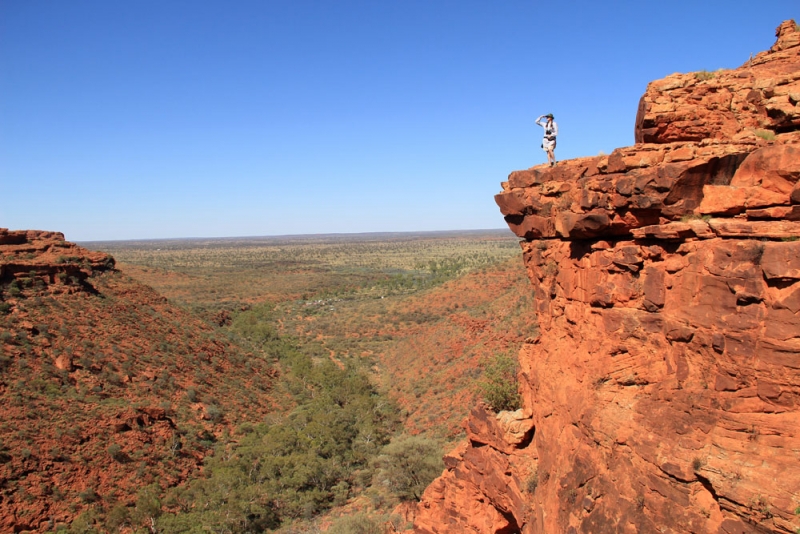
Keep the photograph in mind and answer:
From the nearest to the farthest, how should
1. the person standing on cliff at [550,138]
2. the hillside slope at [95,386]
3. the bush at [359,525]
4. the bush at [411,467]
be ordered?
1. the person standing on cliff at [550,138]
2. the bush at [359,525]
3. the hillside slope at [95,386]
4. the bush at [411,467]

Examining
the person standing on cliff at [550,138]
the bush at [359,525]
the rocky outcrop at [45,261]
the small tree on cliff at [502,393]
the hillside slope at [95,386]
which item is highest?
the person standing on cliff at [550,138]

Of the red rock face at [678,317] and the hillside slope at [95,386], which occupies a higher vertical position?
the red rock face at [678,317]

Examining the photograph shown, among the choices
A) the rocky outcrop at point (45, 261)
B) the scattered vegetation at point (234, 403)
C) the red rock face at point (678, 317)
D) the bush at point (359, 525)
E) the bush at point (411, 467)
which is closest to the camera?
the red rock face at point (678, 317)

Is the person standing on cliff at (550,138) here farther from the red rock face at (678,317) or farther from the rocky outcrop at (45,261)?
the rocky outcrop at (45,261)

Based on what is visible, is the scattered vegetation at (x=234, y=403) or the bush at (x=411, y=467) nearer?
the scattered vegetation at (x=234, y=403)

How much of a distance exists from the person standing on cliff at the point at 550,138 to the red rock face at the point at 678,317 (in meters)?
0.86

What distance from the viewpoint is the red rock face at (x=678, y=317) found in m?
6.30

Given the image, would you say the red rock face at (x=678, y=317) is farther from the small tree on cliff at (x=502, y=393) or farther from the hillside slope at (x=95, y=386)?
the hillside slope at (x=95, y=386)

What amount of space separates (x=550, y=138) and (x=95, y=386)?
2671 cm

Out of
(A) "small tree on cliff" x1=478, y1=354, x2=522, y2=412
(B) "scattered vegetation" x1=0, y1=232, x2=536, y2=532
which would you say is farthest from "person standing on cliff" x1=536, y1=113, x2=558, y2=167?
(B) "scattered vegetation" x1=0, y1=232, x2=536, y2=532

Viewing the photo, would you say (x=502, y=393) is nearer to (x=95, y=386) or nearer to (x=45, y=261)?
(x=95, y=386)

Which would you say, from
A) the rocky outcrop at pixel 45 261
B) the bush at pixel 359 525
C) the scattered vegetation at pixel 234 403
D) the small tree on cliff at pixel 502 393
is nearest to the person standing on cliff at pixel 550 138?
the small tree on cliff at pixel 502 393

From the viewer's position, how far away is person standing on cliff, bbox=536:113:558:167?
11539 mm

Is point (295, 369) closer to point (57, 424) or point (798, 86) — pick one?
point (57, 424)
